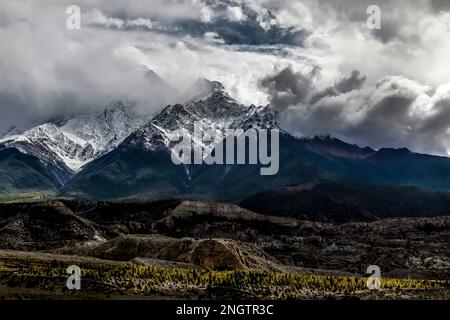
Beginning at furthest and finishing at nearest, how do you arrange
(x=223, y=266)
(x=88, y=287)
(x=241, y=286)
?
(x=223, y=266) → (x=241, y=286) → (x=88, y=287)

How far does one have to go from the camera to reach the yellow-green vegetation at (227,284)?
13412 cm

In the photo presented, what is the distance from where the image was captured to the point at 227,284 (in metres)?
142

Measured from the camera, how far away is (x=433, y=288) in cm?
15362

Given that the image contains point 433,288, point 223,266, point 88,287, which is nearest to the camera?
point 88,287

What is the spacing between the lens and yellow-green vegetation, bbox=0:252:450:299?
13412cm

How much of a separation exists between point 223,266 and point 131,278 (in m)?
52.6

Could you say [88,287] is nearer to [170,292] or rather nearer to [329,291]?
[170,292]
